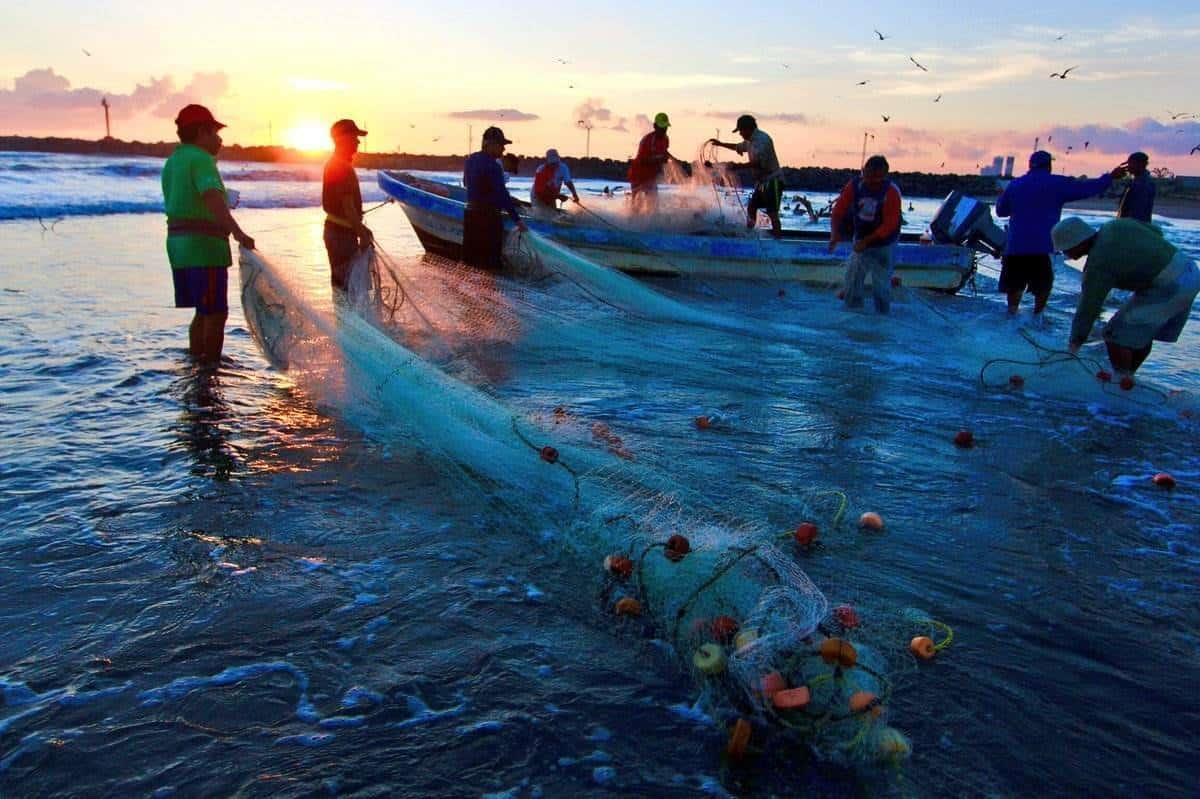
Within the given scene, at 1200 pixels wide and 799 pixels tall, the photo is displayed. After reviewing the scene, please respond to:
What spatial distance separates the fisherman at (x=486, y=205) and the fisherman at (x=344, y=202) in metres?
1.95

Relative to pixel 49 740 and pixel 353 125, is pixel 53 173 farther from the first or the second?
pixel 49 740

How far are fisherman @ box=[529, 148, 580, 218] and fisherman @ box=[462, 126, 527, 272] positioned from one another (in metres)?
3.36

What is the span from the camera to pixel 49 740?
7.87ft

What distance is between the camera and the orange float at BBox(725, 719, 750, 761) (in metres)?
2.38

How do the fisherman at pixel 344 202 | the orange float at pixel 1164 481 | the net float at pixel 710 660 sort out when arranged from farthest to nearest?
1. the fisherman at pixel 344 202
2. the orange float at pixel 1164 481
3. the net float at pixel 710 660

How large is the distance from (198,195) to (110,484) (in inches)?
94.7

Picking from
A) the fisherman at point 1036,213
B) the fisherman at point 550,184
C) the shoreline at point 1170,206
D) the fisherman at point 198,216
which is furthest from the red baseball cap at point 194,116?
the shoreline at point 1170,206

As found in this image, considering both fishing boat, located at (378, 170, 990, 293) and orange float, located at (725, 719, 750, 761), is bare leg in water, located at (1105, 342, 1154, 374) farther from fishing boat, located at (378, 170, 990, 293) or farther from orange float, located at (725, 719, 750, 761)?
orange float, located at (725, 719, 750, 761)

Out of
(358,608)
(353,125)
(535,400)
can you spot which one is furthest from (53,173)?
(358,608)

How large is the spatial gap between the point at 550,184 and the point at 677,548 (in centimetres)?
1021

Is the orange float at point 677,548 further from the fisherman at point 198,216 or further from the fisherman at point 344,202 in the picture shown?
the fisherman at point 344,202

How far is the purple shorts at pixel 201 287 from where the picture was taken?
584 centimetres

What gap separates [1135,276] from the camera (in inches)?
234

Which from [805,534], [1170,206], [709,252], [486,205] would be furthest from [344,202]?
[1170,206]
